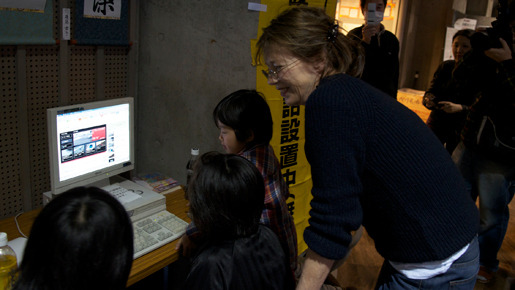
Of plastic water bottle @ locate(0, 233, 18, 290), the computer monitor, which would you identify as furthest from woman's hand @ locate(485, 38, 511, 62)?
plastic water bottle @ locate(0, 233, 18, 290)

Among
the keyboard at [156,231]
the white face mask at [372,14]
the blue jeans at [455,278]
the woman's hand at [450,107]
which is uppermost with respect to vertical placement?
the white face mask at [372,14]

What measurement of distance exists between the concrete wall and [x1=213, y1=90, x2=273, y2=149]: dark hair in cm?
38

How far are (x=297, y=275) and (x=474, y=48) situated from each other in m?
1.97

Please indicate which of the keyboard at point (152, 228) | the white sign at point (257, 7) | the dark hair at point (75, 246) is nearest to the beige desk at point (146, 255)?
the keyboard at point (152, 228)

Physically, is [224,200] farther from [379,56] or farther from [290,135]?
[379,56]

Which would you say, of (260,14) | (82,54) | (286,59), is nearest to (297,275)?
(286,59)

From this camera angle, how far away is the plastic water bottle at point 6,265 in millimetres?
1310

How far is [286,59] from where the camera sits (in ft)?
3.69

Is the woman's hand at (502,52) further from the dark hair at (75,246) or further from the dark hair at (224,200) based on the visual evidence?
the dark hair at (75,246)

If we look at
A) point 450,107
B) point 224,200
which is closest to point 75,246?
point 224,200

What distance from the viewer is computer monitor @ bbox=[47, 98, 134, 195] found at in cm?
164

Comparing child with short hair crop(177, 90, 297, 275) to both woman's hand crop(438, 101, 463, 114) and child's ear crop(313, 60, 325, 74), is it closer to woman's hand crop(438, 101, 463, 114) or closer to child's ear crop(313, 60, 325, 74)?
child's ear crop(313, 60, 325, 74)

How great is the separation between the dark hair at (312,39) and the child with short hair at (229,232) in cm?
39

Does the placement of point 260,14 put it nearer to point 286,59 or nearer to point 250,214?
point 286,59
